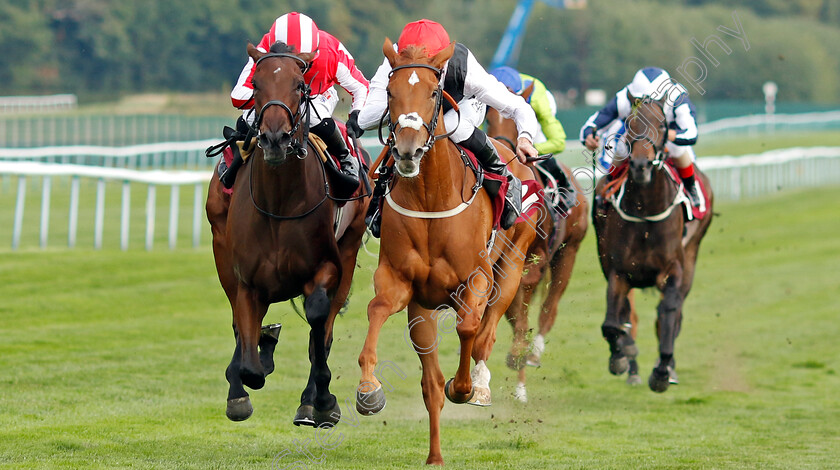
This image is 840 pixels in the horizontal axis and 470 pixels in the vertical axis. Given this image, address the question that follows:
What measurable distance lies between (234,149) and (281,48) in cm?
87

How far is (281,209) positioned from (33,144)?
22967 mm

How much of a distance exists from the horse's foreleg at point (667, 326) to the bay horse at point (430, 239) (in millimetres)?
2450

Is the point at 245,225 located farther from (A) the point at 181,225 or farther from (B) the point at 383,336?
(A) the point at 181,225

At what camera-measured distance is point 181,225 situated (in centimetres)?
1736

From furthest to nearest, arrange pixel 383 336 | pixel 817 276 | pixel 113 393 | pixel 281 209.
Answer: pixel 817 276 → pixel 383 336 → pixel 113 393 → pixel 281 209

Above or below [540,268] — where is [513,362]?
below

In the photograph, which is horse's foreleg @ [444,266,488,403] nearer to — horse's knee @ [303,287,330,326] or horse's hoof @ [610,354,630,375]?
horse's knee @ [303,287,330,326]

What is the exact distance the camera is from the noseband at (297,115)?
5.48 m

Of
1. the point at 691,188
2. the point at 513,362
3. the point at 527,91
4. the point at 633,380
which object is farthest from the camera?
the point at 633,380

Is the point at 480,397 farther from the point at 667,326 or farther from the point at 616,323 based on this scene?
the point at 667,326

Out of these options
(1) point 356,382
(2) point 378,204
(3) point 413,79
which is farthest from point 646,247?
(3) point 413,79

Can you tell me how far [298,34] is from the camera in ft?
20.7

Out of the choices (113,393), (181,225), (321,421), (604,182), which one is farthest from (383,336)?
(181,225)

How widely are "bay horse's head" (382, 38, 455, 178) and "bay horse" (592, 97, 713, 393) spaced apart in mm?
3162
